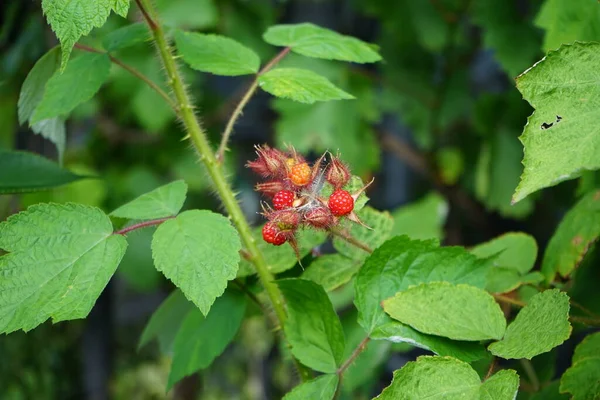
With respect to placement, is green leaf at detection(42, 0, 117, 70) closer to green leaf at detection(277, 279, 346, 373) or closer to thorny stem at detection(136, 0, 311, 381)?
thorny stem at detection(136, 0, 311, 381)

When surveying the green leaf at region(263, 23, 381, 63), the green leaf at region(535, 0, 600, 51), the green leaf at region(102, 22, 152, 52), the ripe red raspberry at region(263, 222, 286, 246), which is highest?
the green leaf at region(535, 0, 600, 51)

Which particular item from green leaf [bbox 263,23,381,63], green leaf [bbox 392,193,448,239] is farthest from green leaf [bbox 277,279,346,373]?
green leaf [bbox 392,193,448,239]

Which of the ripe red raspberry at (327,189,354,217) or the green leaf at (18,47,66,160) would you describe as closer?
the ripe red raspberry at (327,189,354,217)

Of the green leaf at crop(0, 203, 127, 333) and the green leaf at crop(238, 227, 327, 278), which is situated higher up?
the green leaf at crop(0, 203, 127, 333)

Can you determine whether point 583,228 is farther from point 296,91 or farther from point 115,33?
point 115,33

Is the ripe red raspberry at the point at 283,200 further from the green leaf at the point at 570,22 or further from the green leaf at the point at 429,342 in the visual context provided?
the green leaf at the point at 570,22
